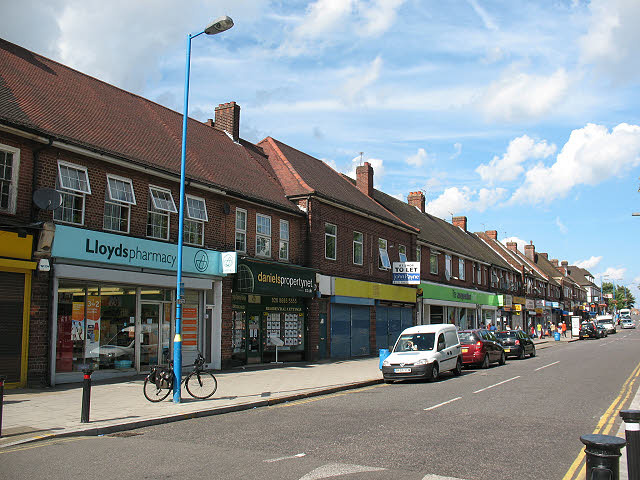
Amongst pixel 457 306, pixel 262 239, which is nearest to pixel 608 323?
pixel 457 306

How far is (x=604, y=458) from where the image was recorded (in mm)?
4508

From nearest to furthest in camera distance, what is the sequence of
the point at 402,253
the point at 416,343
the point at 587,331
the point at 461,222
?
the point at 416,343, the point at 402,253, the point at 587,331, the point at 461,222

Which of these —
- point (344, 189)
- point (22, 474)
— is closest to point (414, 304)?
point (344, 189)

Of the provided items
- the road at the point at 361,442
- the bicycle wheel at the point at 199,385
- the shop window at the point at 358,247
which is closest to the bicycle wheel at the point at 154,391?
the bicycle wheel at the point at 199,385

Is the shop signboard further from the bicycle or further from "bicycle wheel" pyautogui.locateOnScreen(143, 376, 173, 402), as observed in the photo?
"bicycle wheel" pyautogui.locateOnScreen(143, 376, 173, 402)

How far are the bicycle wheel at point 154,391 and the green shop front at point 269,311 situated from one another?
728 centimetres

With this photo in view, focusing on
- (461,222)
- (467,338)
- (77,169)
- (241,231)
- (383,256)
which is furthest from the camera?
(461,222)

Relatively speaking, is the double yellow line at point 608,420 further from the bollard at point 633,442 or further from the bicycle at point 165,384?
the bicycle at point 165,384

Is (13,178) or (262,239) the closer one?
(13,178)

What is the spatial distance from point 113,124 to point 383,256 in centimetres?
1581

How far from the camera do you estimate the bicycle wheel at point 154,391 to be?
12.4 meters

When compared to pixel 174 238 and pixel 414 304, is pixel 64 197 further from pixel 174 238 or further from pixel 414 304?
pixel 414 304

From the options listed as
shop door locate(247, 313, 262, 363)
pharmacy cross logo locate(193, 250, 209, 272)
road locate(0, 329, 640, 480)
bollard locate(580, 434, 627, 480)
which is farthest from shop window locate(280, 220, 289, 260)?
bollard locate(580, 434, 627, 480)

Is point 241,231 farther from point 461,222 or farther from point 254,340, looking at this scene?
point 461,222
